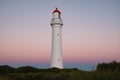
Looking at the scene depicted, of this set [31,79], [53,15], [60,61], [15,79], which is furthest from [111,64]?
[53,15]

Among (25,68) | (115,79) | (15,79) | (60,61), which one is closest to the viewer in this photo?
(115,79)

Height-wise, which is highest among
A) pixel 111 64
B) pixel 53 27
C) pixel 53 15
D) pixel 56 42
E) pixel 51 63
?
pixel 53 15

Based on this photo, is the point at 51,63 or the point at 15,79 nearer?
the point at 15,79

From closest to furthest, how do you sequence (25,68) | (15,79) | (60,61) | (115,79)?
(115,79) < (15,79) < (25,68) < (60,61)

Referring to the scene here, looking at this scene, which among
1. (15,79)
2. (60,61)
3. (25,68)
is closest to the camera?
(15,79)

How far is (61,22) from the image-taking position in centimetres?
2825

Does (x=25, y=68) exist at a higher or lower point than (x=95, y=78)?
higher

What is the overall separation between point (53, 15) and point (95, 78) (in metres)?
20.9

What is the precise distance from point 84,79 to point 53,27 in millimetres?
20012

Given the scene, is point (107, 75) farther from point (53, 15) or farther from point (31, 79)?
point (53, 15)

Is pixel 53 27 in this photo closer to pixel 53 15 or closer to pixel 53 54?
pixel 53 15

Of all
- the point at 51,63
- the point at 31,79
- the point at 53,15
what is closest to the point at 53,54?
the point at 51,63

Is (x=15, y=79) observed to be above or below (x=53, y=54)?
below

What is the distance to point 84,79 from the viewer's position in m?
8.41
